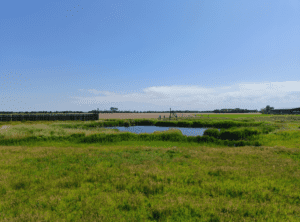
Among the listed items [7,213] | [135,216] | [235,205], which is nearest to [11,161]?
[7,213]

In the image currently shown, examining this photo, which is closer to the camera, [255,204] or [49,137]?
[255,204]

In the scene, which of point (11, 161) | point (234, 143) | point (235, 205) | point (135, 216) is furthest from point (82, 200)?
point (234, 143)

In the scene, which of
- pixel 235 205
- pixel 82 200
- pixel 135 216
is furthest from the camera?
pixel 82 200

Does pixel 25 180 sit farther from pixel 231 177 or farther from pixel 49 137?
pixel 49 137

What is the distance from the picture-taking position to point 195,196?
717 cm

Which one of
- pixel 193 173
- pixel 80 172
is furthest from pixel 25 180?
pixel 193 173

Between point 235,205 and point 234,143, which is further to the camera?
point 234,143

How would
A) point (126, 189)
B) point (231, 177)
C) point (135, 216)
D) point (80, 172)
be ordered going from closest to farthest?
1. point (135, 216)
2. point (126, 189)
3. point (231, 177)
4. point (80, 172)

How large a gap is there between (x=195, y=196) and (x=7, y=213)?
23.4ft

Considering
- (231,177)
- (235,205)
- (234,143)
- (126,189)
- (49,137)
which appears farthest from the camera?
(49,137)

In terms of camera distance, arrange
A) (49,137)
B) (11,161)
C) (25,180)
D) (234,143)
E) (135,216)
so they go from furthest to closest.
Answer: (49,137) → (234,143) → (11,161) → (25,180) → (135,216)

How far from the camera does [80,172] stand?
10.2 metres

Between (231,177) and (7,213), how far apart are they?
1022 cm

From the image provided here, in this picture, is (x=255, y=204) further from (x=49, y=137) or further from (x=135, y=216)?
(x=49, y=137)
